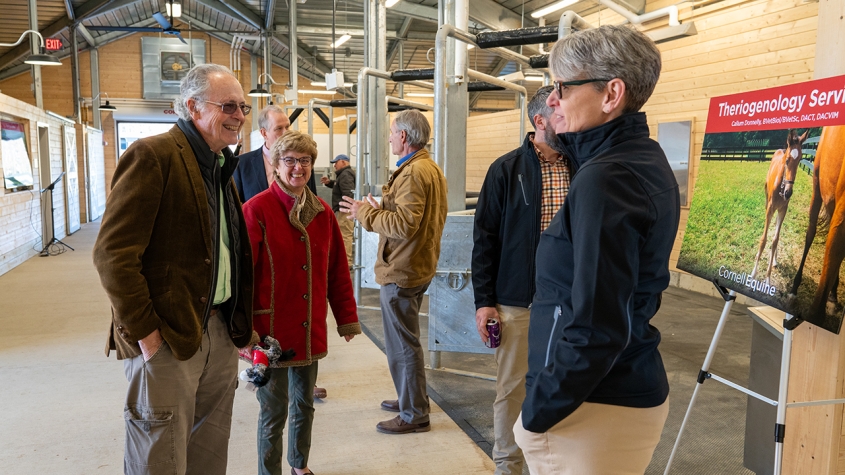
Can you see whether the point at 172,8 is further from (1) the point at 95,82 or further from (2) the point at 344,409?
(1) the point at 95,82

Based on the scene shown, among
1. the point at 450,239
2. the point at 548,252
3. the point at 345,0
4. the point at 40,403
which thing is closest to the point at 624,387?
the point at 548,252

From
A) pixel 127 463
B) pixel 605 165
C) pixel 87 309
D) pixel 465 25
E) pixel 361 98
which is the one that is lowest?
pixel 87 309

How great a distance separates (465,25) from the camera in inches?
185

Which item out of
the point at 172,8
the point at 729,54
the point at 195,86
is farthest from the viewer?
the point at 172,8

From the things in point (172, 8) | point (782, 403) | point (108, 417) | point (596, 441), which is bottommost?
point (108, 417)

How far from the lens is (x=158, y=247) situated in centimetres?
179

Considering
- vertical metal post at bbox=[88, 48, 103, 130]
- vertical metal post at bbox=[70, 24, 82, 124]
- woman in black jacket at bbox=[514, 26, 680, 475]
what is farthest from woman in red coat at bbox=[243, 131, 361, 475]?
vertical metal post at bbox=[88, 48, 103, 130]

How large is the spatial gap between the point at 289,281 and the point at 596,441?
1.52m

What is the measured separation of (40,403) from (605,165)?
12.6 feet

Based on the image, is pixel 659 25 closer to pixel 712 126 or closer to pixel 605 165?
pixel 712 126

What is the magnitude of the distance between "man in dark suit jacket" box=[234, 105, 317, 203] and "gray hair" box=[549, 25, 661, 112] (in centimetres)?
241

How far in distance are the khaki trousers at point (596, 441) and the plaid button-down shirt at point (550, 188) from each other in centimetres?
126

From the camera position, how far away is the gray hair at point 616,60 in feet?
4.13

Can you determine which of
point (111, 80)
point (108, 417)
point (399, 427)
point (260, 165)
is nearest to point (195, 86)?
point (260, 165)
